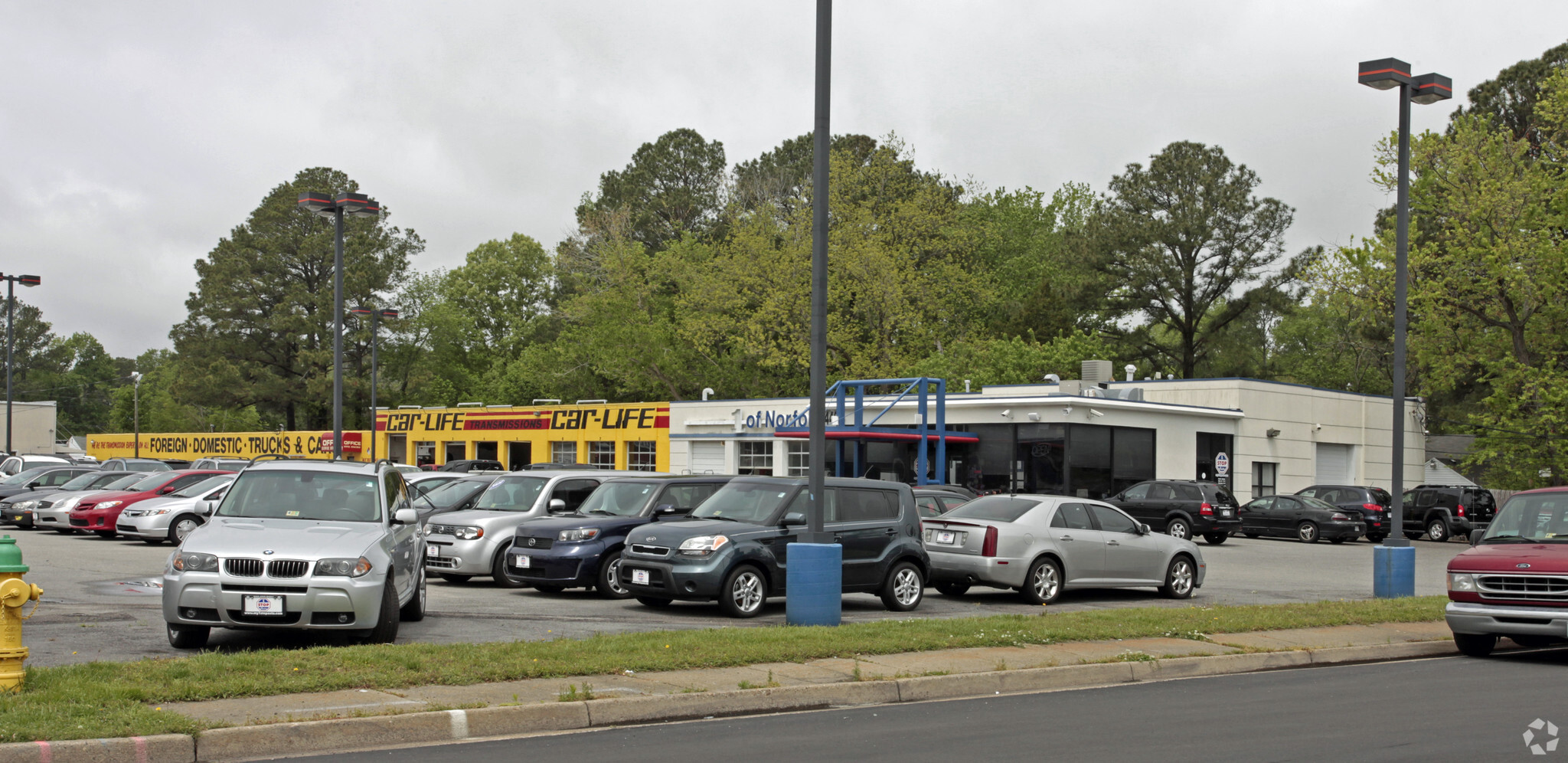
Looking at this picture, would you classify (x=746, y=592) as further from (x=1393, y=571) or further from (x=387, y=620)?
(x=1393, y=571)

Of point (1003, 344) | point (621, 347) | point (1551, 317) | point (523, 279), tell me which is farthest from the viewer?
point (523, 279)

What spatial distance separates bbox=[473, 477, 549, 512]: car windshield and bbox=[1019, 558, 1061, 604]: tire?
22.4 ft

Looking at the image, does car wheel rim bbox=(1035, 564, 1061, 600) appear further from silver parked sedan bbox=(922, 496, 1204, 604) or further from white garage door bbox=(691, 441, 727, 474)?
white garage door bbox=(691, 441, 727, 474)

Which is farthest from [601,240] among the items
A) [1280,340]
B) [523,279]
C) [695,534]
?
[695,534]

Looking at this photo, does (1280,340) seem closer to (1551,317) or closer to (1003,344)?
(1003,344)

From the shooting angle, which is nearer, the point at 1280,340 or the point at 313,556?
the point at 313,556

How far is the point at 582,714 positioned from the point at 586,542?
7491 mm

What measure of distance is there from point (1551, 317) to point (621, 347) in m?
40.1

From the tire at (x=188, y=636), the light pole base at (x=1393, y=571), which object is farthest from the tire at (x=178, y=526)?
the light pole base at (x=1393, y=571)

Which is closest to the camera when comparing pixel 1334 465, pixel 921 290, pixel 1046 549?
pixel 1046 549

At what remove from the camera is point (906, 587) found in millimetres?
15664

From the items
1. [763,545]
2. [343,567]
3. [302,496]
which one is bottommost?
[763,545]

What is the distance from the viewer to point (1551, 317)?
41.4 m

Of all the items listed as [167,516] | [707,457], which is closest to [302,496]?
[167,516]
